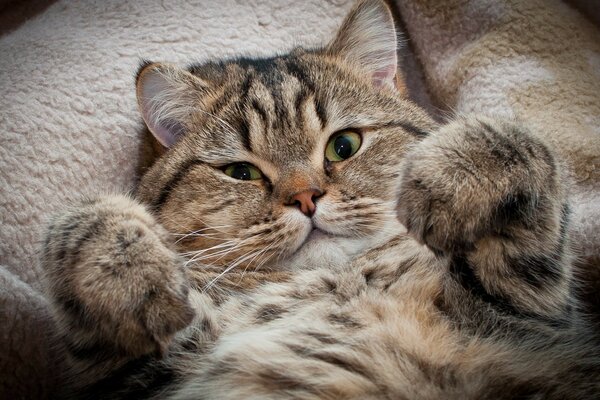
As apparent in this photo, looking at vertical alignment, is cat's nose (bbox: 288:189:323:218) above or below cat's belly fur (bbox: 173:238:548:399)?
above

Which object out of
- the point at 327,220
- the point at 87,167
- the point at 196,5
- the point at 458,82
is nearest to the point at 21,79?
the point at 87,167

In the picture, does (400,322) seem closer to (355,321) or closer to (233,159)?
(355,321)

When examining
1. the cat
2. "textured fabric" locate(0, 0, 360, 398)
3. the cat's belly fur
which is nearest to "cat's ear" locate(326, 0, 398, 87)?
the cat

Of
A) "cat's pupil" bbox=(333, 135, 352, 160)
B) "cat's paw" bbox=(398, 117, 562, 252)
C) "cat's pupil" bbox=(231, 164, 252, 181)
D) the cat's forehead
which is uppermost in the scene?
the cat's forehead

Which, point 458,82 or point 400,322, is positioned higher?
point 458,82

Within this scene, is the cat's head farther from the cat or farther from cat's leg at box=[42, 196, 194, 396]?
cat's leg at box=[42, 196, 194, 396]

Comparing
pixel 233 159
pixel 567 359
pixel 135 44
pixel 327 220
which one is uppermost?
pixel 135 44

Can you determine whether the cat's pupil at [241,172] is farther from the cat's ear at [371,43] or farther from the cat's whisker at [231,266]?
the cat's ear at [371,43]

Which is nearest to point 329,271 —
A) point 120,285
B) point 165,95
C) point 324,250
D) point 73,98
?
point 324,250
